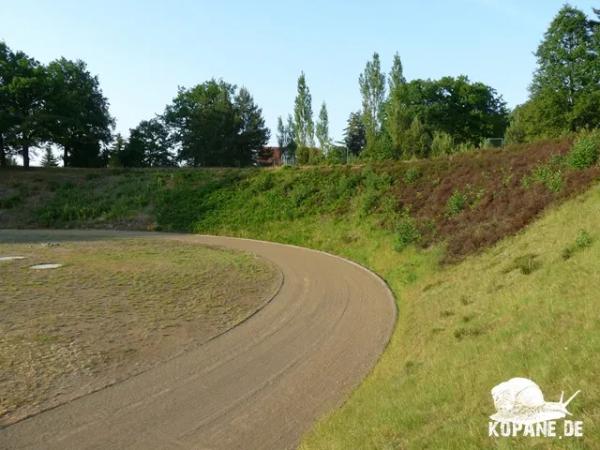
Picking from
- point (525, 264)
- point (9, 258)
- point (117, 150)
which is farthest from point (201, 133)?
point (525, 264)

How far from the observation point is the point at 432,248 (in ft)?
64.5

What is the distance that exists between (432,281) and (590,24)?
39716mm

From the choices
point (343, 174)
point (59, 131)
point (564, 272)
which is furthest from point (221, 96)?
point (564, 272)

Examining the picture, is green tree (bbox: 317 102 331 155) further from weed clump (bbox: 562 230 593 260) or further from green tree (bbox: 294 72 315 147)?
weed clump (bbox: 562 230 593 260)

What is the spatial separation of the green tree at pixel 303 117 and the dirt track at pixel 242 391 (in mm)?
59777

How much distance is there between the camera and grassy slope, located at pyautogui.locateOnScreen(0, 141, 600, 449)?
6508 mm

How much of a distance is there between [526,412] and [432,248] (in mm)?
14774

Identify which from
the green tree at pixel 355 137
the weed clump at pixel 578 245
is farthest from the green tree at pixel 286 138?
the weed clump at pixel 578 245

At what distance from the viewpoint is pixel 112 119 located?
198ft

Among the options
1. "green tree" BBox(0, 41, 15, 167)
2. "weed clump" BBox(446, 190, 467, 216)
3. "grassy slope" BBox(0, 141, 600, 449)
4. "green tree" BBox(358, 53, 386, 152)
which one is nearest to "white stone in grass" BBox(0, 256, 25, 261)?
"grassy slope" BBox(0, 141, 600, 449)

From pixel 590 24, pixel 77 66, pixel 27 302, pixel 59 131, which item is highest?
pixel 77 66

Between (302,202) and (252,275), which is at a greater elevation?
(302,202)

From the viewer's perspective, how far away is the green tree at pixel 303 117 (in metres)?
72.3

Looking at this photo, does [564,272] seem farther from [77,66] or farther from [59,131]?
[77,66]
